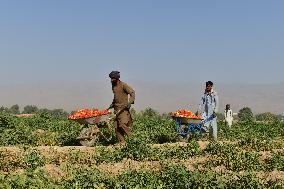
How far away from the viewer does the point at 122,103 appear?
1287 centimetres

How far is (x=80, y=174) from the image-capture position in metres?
8.45

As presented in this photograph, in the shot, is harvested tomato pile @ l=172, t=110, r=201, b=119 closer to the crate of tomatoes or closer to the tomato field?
the crate of tomatoes

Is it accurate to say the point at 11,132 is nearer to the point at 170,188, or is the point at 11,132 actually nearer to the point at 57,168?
the point at 57,168

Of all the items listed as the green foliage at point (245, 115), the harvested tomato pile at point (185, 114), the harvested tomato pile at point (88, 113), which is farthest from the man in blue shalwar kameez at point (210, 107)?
the green foliage at point (245, 115)

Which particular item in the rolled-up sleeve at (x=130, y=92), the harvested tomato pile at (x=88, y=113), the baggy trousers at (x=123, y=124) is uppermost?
the rolled-up sleeve at (x=130, y=92)

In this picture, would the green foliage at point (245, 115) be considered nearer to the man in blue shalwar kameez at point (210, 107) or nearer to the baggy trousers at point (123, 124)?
the man in blue shalwar kameez at point (210, 107)

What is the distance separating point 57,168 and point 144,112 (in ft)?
80.4

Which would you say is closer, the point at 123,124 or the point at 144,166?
the point at 144,166

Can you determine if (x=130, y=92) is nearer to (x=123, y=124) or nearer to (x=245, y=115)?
(x=123, y=124)

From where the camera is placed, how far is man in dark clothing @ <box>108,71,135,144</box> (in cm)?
1277

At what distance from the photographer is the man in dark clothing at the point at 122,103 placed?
41.9ft

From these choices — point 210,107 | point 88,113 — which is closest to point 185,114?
point 210,107

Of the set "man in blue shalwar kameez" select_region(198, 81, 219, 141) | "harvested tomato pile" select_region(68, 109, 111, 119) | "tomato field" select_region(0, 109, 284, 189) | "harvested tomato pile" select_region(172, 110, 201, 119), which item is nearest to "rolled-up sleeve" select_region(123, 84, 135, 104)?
"harvested tomato pile" select_region(68, 109, 111, 119)

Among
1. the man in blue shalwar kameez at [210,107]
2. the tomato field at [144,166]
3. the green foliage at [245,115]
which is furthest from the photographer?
the green foliage at [245,115]
